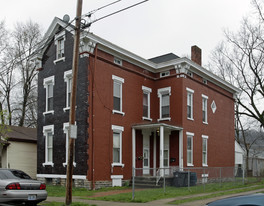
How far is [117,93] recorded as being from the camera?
22859 mm

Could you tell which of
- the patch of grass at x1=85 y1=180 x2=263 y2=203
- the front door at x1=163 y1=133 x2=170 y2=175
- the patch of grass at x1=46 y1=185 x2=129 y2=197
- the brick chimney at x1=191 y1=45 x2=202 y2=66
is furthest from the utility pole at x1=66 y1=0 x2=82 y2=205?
the brick chimney at x1=191 y1=45 x2=202 y2=66

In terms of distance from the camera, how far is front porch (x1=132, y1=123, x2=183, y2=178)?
23500 mm

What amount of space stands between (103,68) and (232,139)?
16.4m

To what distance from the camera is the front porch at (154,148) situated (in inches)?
925

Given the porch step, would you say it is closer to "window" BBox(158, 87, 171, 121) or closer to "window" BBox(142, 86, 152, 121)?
"window" BBox(142, 86, 152, 121)

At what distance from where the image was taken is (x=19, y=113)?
47.5 m

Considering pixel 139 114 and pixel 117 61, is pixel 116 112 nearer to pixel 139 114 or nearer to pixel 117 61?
pixel 139 114

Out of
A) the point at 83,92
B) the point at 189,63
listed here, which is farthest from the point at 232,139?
the point at 83,92

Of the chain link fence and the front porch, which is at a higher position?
the front porch

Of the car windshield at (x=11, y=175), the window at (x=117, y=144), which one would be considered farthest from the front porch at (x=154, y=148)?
the car windshield at (x=11, y=175)

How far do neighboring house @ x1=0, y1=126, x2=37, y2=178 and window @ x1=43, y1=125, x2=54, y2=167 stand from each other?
368cm

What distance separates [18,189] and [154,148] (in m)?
14.1

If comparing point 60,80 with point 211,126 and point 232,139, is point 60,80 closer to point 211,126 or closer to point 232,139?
point 211,126

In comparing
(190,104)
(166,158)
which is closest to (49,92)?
(166,158)
